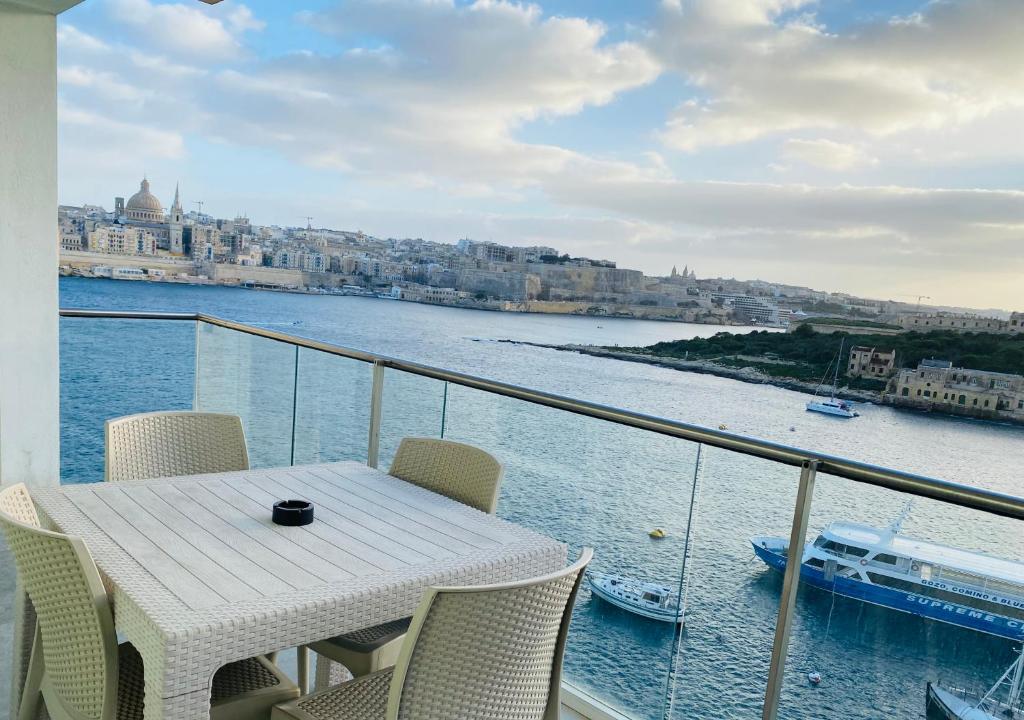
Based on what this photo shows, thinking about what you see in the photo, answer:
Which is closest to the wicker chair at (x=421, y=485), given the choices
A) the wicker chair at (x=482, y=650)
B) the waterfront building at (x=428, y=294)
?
the wicker chair at (x=482, y=650)

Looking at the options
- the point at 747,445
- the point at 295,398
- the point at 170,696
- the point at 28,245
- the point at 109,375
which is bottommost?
the point at 109,375

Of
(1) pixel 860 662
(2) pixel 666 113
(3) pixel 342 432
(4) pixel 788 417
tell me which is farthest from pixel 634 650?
(2) pixel 666 113

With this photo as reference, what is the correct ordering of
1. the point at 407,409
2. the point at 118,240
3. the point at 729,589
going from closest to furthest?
the point at 729,589 < the point at 407,409 < the point at 118,240

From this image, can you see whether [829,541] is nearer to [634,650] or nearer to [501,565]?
[634,650]

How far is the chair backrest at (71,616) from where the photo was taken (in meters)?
1.55

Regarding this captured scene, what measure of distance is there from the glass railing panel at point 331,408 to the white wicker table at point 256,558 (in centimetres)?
153

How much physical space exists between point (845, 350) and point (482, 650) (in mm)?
16387

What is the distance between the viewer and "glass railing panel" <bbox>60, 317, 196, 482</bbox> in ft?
19.2

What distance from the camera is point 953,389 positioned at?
46.0ft

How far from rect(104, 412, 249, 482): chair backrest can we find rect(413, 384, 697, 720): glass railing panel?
1055mm

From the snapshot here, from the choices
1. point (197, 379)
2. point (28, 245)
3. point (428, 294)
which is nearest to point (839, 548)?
point (28, 245)

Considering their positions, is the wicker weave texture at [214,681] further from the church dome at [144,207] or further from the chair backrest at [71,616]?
the church dome at [144,207]

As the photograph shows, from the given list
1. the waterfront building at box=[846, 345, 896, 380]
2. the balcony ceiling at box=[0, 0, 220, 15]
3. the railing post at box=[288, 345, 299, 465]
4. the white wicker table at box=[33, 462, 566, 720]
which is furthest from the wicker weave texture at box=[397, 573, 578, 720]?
the waterfront building at box=[846, 345, 896, 380]

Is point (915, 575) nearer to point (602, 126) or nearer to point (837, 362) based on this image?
point (837, 362)
